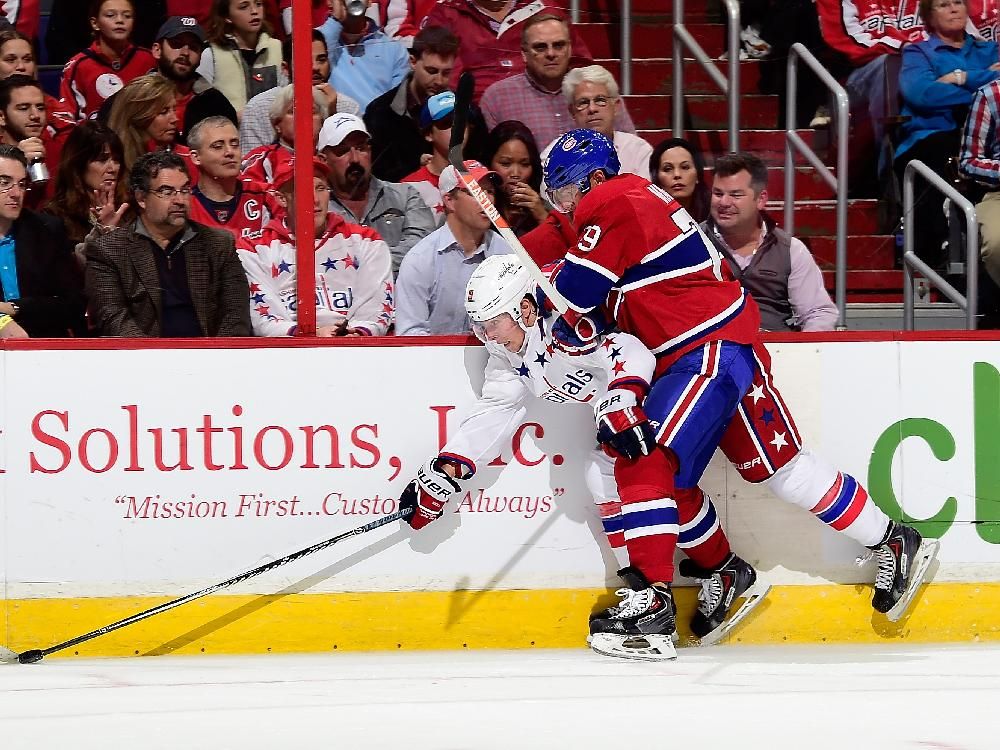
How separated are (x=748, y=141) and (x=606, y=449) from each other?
4.28 feet

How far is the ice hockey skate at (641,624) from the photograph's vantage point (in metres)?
4.31

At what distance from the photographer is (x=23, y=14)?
16.6ft

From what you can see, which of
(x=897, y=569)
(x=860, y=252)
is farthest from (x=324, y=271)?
(x=897, y=569)

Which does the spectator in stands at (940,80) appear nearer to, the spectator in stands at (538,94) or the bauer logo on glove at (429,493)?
the spectator in stands at (538,94)

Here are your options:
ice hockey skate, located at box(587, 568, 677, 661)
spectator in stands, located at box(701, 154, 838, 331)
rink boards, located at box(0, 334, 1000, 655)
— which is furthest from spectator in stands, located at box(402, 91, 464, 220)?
ice hockey skate, located at box(587, 568, 677, 661)

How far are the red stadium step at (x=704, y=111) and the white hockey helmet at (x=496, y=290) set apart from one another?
0.91 m

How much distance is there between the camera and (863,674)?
413 cm

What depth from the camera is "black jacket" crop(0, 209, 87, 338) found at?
4.48 meters

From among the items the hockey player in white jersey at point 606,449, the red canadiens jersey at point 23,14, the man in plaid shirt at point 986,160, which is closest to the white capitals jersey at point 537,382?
the hockey player in white jersey at point 606,449

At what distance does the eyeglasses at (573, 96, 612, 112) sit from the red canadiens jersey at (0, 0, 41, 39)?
1.76 metres

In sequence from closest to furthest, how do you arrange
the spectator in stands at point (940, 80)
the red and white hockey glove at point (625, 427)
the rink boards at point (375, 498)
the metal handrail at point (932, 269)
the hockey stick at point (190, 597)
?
1. the red and white hockey glove at point (625, 427)
2. the hockey stick at point (190, 597)
3. the rink boards at point (375, 498)
4. the metal handrail at point (932, 269)
5. the spectator in stands at point (940, 80)

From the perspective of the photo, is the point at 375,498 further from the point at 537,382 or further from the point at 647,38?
the point at 647,38

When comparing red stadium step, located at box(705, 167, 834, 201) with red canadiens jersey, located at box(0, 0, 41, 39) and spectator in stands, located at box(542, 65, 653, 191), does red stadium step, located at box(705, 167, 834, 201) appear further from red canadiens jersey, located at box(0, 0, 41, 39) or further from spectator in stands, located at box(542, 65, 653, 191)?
red canadiens jersey, located at box(0, 0, 41, 39)

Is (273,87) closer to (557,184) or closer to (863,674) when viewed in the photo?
(557,184)
